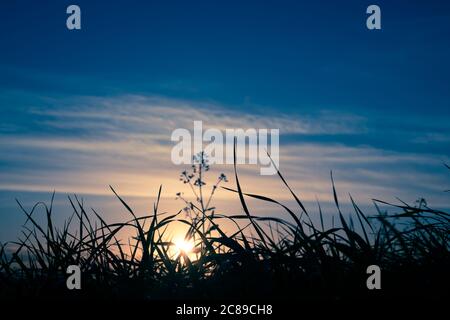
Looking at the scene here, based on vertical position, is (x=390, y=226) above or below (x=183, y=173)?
below

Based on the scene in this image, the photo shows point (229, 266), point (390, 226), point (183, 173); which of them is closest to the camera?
point (390, 226)

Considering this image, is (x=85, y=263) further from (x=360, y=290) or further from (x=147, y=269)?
(x=360, y=290)

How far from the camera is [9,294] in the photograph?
258 cm

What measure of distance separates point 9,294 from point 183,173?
311 cm

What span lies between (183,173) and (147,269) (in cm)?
289

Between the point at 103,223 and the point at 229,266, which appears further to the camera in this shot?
the point at 103,223

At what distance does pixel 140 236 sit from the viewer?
2.74 meters

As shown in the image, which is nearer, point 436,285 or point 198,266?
point 436,285

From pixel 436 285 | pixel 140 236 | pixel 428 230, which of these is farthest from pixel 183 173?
pixel 436 285

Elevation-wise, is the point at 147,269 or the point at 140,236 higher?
the point at 140,236

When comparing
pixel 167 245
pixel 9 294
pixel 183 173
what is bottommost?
pixel 9 294
